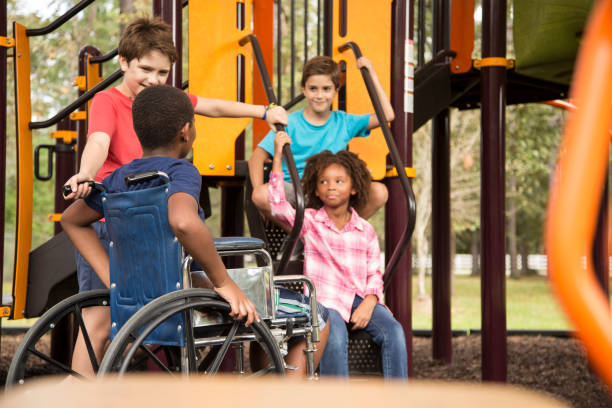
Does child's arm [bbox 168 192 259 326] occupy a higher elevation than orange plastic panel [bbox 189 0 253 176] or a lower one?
Result: lower

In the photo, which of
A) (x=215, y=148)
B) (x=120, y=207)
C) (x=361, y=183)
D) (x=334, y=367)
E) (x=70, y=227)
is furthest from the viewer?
(x=215, y=148)

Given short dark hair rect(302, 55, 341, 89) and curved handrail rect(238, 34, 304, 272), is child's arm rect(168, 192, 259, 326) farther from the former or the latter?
short dark hair rect(302, 55, 341, 89)

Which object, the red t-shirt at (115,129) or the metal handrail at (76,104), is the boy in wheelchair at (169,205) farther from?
the metal handrail at (76,104)

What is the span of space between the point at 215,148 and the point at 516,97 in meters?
3.46

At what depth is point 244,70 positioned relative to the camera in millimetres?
4219

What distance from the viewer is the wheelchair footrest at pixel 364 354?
3.38 meters

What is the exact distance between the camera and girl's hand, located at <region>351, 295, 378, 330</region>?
333 centimetres

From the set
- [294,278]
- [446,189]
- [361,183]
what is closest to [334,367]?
[294,278]

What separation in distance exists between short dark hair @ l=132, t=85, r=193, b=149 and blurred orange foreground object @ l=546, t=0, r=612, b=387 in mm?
2061

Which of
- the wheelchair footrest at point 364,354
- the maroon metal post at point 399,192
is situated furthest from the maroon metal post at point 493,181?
the wheelchair footrest at point 364,354

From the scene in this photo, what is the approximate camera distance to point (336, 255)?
3.45 meters

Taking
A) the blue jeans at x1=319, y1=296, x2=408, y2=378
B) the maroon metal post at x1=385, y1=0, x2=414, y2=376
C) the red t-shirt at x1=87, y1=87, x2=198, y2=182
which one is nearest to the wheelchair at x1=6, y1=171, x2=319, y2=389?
the red t-shirt at x1=87, y1=87, x2=198, y2=182

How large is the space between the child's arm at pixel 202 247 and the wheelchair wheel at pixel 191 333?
4cm

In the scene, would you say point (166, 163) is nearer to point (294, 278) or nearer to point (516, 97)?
point (294, 278)
